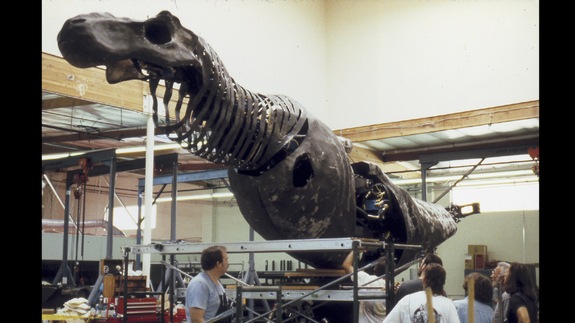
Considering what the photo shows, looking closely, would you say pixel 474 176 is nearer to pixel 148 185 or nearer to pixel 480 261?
pixel 480 261

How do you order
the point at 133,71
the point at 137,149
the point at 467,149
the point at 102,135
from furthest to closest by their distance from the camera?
1. the point at 137,149
2. the point at 102,135
3. the point at 467,149
4. the point at 133,71

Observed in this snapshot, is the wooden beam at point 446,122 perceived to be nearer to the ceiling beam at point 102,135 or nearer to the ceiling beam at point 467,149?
the ceiling beam at point 467,149

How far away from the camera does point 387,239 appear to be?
233 inches

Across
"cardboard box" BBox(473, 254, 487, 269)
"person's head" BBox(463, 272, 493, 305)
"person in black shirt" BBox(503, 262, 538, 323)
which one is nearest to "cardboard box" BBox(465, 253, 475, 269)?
"cardboard box" BBox(473, 254, 487, 269)

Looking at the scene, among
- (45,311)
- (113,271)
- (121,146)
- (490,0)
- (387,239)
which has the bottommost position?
Result: (45,311)

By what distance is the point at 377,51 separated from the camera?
13.1 metres

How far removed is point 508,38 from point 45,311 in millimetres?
8668

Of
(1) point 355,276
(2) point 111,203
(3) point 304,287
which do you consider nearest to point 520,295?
(3) point 304,287

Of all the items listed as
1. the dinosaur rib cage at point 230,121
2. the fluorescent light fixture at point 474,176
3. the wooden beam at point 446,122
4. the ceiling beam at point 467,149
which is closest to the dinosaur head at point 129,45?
the dinosaur rib cage at point 230,121

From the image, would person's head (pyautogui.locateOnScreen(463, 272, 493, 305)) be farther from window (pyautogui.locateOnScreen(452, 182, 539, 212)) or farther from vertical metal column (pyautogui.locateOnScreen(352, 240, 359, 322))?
window (pyautogui.locateOnScreen(452, 182, 539, 212))

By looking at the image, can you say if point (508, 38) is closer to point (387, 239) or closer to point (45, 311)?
point (387, 239)

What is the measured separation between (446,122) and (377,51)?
2.39 m

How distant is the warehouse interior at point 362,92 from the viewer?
10.7m
